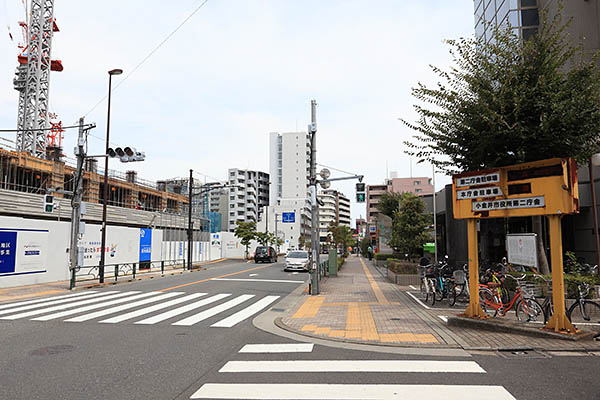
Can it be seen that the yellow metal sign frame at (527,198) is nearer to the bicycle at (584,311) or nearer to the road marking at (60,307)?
the bicycle at (584,311)

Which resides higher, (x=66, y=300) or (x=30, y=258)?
(x=30, y=258)

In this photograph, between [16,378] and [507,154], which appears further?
[507,154]

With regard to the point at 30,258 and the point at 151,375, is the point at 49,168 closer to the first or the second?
→ the point at 30,258

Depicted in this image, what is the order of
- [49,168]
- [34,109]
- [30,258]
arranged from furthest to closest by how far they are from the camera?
[34,109]
[49,168]
[30,258]

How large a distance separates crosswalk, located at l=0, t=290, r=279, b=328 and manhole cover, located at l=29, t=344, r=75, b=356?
8.27ft

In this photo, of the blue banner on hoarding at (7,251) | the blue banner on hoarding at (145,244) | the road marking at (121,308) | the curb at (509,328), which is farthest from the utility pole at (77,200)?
the curb at (509,328)

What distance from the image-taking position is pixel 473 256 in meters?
9.77

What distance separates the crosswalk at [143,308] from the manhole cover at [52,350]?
2522mm

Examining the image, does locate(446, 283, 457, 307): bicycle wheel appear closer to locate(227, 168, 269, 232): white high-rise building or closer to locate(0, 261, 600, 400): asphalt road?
locate(0, 261, 600, 400): asphalt road

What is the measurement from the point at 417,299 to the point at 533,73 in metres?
8.09

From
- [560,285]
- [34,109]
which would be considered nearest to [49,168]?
[34,109]

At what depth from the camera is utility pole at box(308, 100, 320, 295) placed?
1592cm

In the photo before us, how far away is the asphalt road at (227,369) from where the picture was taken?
5207 millimetres

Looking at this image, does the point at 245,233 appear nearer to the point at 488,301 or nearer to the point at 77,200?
the point at 77,200
